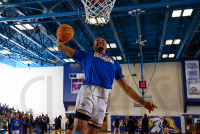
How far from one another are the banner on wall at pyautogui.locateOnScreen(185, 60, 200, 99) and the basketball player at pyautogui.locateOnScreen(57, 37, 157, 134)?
1752 centimetres

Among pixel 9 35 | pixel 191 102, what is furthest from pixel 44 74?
pixel 191 102

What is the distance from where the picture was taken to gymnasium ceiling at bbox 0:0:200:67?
11008mm

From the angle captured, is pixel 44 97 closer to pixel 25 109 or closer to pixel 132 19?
pixel 25 109

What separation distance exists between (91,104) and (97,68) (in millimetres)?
500

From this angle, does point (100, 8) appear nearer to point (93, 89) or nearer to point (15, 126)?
point (93, 89)

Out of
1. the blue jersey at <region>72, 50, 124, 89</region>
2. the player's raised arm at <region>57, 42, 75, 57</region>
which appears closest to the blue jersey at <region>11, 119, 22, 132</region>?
the blue jersey at <region>72, 50, 124, 89</region>

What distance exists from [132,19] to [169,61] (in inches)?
337

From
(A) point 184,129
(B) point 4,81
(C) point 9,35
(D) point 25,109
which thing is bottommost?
(A) point 184,129

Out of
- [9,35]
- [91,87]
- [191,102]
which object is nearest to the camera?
[91,87]

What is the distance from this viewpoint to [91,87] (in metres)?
2.63

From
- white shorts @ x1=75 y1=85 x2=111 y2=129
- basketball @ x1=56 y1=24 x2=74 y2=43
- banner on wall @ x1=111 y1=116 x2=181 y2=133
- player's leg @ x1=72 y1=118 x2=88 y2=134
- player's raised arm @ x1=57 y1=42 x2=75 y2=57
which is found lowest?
banner on wall @ x1=111 y1=116 x2=181 y2=133

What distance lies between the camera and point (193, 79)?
61.1 ft

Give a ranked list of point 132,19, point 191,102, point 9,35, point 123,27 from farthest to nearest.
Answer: point 191,102
point 9,35
point 123,27
point 132,19

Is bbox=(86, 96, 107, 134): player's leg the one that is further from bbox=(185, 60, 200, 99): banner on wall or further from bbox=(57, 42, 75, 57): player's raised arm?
bbox=(185, 60, 200, 99): banner on wall
